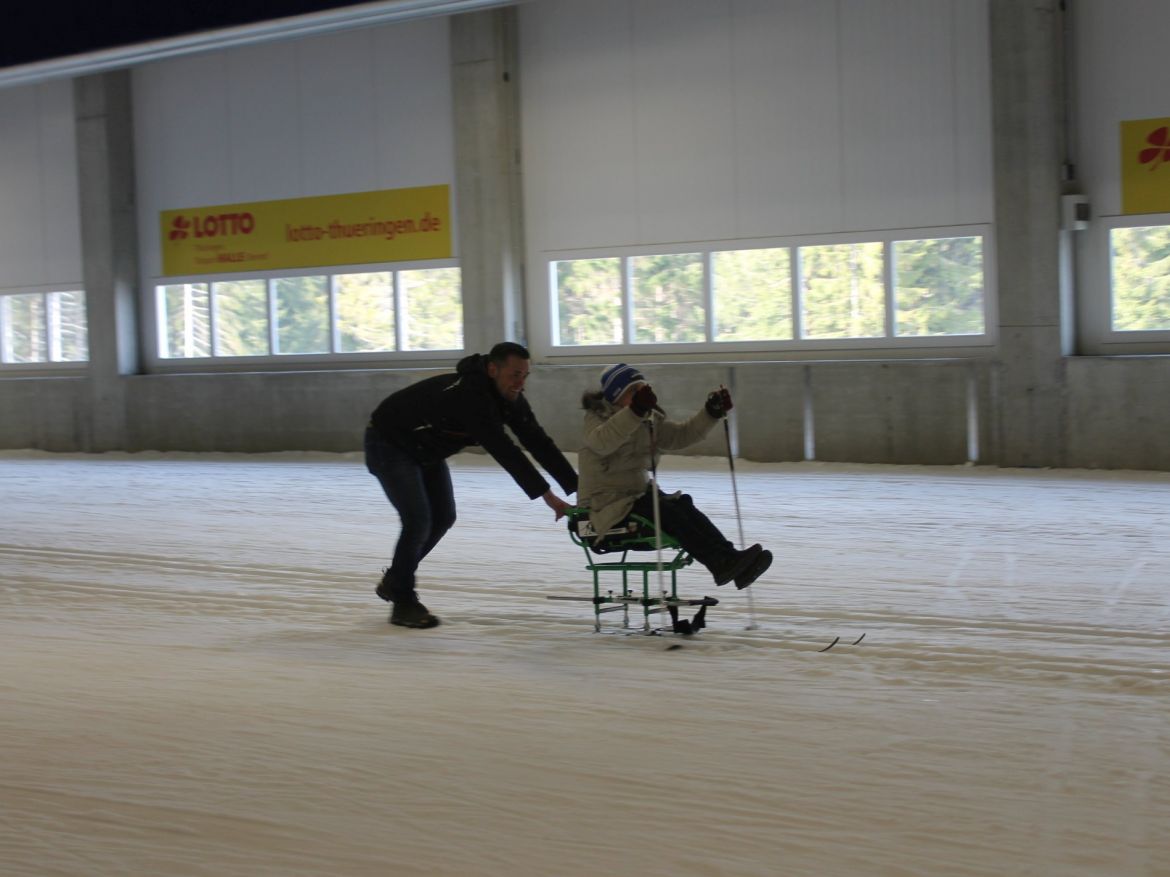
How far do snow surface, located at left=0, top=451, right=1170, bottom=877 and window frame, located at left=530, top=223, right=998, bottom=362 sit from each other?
219 inches

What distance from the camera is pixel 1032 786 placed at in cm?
446

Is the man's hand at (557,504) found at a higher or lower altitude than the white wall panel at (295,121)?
lower

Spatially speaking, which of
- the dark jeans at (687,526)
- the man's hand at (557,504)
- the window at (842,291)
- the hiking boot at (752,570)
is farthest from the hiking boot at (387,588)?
the window at (842,291)

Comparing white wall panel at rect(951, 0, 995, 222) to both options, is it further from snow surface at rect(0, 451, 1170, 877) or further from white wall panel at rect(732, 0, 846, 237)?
snow surface at rect(0, 451, 1170, 877)

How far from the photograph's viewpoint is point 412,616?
7641mm

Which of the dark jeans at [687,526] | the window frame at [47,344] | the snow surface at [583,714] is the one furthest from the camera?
the window frame at [47,344]

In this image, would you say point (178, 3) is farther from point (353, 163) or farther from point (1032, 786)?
point (353, 163)

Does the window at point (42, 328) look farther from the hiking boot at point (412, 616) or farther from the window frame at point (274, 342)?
the hiking boot at point (412, 616)

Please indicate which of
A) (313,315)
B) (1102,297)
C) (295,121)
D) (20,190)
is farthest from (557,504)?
(20,190)

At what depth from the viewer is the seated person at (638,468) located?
6.67 metres

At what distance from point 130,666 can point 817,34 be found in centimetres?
1271

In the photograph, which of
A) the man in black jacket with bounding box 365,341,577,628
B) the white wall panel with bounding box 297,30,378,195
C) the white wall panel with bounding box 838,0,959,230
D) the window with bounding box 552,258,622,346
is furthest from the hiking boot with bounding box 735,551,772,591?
the white wall panel with bounding box 297,30,378,195

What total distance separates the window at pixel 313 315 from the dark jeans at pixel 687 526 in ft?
41.9

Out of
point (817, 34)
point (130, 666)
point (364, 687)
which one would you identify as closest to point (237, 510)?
point (130, 666)
